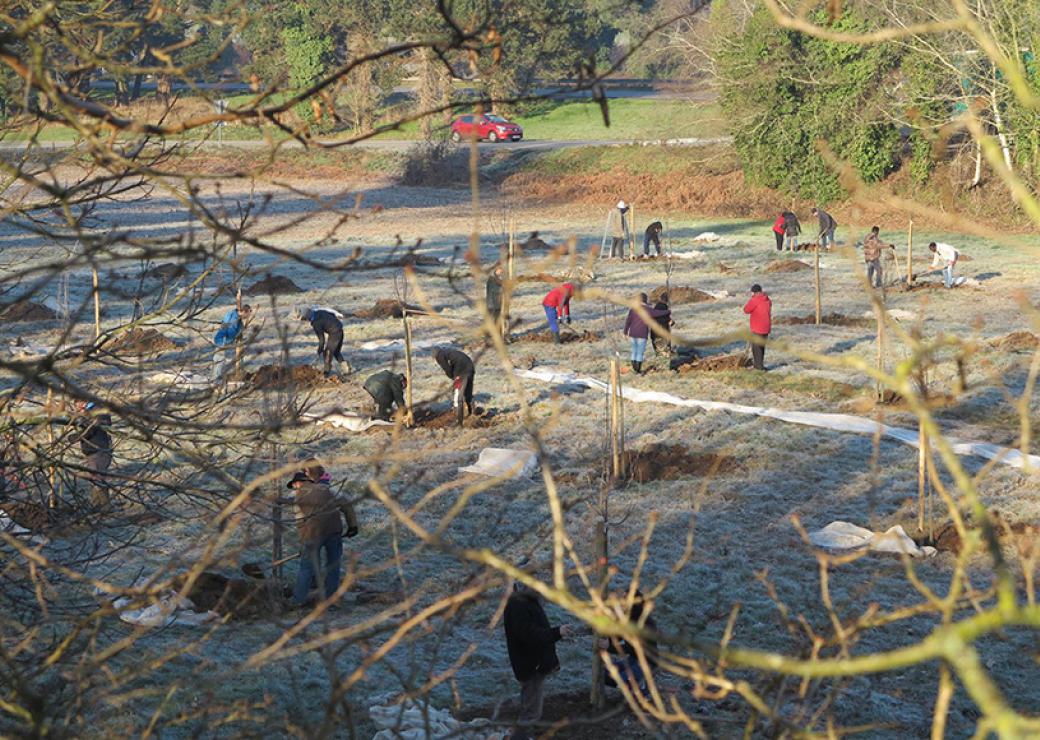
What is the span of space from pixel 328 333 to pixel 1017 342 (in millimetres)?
10689

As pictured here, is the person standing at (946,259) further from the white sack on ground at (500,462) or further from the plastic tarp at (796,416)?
the white sack on ground at (500,462)

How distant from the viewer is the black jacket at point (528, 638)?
7.81m

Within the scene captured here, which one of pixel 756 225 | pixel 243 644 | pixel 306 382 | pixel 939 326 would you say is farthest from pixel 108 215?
pixel 243 644

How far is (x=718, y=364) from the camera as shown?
62.7ft

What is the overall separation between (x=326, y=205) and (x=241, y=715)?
175 cm

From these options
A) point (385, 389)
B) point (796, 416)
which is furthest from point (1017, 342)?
point (385, 389)

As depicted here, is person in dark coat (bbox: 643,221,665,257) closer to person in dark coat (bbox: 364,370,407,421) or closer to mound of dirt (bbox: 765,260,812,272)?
mound of dirt (bbox: 765,260,812,272)

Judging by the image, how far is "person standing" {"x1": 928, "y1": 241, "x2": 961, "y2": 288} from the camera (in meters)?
25.1

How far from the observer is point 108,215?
3728cm

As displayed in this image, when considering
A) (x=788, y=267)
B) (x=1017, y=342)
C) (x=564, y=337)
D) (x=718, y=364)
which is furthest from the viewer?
(x=788, y=267)

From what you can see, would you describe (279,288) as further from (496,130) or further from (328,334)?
(496,130)

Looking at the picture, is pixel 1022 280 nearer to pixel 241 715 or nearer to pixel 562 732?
pixel 562 732

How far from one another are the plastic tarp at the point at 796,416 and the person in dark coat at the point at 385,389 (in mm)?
2545

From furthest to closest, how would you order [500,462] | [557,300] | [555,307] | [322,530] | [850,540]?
[555,307] → [557,300] → [500,462] → [850,540] → [322,530]
